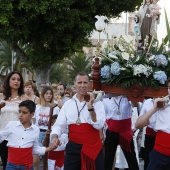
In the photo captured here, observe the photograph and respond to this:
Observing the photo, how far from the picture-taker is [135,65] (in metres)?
5.61

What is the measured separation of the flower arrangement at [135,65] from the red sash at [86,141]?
28.0 inches

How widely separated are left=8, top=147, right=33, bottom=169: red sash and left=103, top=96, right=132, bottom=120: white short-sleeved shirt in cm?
231

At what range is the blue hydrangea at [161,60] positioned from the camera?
5.58m

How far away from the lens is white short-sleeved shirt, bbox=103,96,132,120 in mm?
7641

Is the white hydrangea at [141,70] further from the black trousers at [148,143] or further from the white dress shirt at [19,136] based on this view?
the black trousers at [148,143]

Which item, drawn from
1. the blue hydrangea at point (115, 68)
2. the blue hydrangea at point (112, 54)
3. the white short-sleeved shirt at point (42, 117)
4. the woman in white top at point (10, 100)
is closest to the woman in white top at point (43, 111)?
the white short-sleeved shirt at point (42, 117)

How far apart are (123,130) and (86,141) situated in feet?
7.05

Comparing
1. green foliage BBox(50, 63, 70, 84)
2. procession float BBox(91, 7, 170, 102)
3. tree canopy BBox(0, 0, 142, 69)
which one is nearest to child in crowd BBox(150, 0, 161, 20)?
procession float BBox(91, 7, 170, 102)

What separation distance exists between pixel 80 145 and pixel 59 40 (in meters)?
16.0

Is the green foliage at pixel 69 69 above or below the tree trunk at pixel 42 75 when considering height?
above

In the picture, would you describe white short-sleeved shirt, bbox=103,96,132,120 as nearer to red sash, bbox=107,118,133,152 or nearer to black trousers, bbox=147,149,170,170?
red sash, bbox=107,118,133,152

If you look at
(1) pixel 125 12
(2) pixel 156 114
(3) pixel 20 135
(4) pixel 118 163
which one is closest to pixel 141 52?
(2) pixel 156 114

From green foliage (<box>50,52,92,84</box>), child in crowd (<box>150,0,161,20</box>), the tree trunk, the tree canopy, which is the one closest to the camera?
child in crowd (<box>150,0,161,20</box>)

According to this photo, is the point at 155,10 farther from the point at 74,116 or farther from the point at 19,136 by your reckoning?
the point at 19,136
